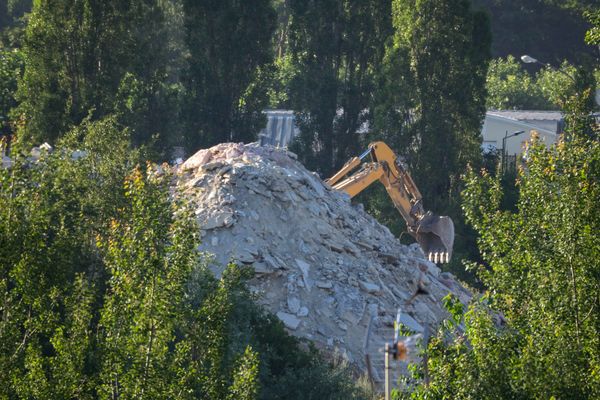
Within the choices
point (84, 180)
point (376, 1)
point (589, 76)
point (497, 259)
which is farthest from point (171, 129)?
point (497, 259)

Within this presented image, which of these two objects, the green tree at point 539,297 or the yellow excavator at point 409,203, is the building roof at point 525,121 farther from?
the green tree at point 539,297

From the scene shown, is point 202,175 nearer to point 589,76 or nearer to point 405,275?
point 405,275

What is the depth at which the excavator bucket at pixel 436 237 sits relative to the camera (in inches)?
1522

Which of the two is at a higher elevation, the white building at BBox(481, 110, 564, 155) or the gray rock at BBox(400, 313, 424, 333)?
the gray rock at BBox(400, 313, 424, 333)

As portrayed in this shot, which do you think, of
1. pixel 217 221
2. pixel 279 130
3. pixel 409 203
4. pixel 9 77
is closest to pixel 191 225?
pixel 217 221

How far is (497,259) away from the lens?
19.5 m

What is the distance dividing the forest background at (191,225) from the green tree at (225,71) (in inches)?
2.3

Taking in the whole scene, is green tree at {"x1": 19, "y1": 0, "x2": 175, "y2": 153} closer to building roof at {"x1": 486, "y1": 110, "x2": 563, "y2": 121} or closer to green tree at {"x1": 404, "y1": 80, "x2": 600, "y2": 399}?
building roof at {"x1": 486, "y1": 110, "x2": 563, "y2": 121}

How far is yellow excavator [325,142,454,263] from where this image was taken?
37.8 m

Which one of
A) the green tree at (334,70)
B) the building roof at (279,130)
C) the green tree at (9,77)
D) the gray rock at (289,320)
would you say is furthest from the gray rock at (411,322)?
the building roof at (279,130)

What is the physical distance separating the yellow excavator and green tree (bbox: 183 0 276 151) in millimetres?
7706

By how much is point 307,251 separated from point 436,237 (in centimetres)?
842

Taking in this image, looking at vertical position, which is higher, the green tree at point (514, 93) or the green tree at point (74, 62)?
the green tree at point (74, 62)

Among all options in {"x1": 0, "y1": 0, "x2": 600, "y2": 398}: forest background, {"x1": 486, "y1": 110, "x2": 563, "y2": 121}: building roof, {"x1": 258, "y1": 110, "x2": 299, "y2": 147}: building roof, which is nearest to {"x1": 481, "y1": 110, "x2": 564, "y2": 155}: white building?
{"x1": 486, "y1": 110, "x2": 563, "y2": 121}: building roof
